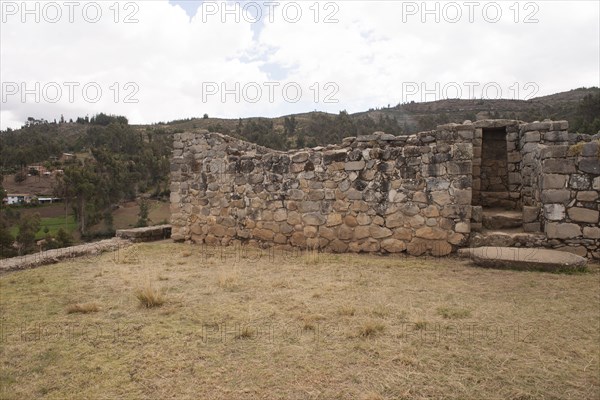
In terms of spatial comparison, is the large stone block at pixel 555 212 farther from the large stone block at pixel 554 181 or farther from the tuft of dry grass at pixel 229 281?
the tuft of dry grass at pixel 229 281

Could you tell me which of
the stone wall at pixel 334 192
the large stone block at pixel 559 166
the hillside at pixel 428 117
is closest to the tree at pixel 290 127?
the hillside at pixel 428 117

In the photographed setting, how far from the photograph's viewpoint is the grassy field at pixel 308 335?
309 cm

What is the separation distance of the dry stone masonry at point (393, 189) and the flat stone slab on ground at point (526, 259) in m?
0.49

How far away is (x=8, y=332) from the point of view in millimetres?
4340

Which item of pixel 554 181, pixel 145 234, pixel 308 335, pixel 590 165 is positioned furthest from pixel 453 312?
pixel 145 234

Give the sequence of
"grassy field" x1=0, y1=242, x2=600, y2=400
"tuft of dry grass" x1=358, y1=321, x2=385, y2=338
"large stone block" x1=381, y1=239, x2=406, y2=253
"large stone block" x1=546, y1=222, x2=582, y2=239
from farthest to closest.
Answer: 1. "large stone block" x1=381, y1=239, x2=406, y2=253
2. "large stone block" x1=546, y1=222, x2=582, y2=239
3. "tuft of dry grass" x1=358, y1=321, x2=385, y2=338
4. "grassy field" x1=0, y1=242, x2=600, y2=400

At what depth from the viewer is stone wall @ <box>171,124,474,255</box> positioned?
745cm

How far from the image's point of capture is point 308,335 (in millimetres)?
4039

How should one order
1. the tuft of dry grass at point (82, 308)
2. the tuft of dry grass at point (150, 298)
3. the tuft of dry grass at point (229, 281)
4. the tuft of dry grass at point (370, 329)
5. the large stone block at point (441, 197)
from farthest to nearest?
the large stone block at point (441, 197)
the tuft of dry grass at point (229, 281)
the tuft of dry grass at point (150, 298)
the tuft of dry grass at point (82, 308)
the tuft of dry grass at point (370, 329)

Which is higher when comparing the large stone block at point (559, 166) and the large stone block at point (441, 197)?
the large stone block at point (559, 166)

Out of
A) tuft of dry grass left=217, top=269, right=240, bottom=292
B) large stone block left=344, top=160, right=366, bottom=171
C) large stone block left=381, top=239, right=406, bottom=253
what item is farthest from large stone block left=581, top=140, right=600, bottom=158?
tuft of dry grass left=217, top=269, right=240, bottom=292

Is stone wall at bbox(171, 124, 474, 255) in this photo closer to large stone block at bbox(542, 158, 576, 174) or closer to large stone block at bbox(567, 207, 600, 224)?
large stone block at bbox(542, 158, 576, 174)

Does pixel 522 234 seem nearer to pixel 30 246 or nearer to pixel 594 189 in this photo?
pixel 594 189

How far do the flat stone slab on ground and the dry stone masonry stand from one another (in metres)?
0.49
